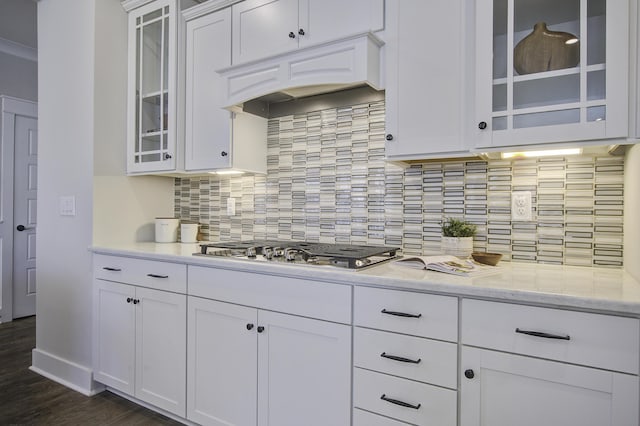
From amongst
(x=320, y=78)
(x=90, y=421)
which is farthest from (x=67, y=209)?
(x=320, y=78)

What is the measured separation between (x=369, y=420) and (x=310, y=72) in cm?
149

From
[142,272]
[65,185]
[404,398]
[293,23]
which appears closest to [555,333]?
[404,398]

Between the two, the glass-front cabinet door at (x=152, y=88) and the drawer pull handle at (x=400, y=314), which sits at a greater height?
the glass-front cabinet door at (x=152, y=88)

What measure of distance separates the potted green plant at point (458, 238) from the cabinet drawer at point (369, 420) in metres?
0.75

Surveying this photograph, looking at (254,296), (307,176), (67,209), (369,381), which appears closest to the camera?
(369,381)

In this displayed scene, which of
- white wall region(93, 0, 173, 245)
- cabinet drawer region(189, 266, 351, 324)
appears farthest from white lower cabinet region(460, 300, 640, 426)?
white wall region(93, 0, 173, 245)

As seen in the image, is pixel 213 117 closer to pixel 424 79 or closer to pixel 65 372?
pixel 424 79

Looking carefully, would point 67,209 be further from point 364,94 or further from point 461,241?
point 461,241

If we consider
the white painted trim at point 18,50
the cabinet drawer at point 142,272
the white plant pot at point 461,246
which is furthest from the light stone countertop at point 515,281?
the white painted trim at point 18,50

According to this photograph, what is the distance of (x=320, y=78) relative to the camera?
1784 millimetres

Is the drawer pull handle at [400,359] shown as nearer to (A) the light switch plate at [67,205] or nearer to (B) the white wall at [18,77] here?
(A) the light switch plate at [67,205]

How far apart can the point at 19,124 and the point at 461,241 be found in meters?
4.39

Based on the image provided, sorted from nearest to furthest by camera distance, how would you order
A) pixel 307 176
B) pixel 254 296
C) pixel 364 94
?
pixel 254 296
pixel 364 94
pixel 307 176

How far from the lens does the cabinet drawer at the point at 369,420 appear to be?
1.38 m
